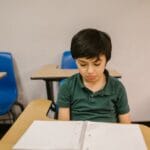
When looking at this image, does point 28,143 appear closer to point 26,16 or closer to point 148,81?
point 26,16

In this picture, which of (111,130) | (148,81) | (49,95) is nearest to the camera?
(111,130)

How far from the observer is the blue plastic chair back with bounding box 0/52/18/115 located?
2.36 metres

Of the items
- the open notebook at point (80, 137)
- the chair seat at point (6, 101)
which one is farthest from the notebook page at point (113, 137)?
the chair seat at point (6, 101)

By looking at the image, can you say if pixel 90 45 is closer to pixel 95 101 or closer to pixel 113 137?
pixel 95 101

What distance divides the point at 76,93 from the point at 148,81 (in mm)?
Result: 1549

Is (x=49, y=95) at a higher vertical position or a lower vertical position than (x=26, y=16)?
lower

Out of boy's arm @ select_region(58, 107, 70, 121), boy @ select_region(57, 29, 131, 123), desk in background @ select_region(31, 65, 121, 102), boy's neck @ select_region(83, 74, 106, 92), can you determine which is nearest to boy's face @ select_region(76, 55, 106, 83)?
boy @ select_region(57, 29, 131, 123)

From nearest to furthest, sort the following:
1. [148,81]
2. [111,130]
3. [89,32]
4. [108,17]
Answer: [111,130]
[89,32]
[108,17]
[148,81]

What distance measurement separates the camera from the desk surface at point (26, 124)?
896 mm

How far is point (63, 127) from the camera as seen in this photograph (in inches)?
37.6

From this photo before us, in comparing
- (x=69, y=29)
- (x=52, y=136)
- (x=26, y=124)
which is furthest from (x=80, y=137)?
(x=69, y=29)

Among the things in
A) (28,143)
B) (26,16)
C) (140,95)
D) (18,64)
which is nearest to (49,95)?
(18,64)

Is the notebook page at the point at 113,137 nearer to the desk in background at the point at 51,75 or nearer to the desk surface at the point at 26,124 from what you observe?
the desk surface at the point at 26,124

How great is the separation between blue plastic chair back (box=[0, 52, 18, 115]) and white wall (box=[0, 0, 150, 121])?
0.44ft
